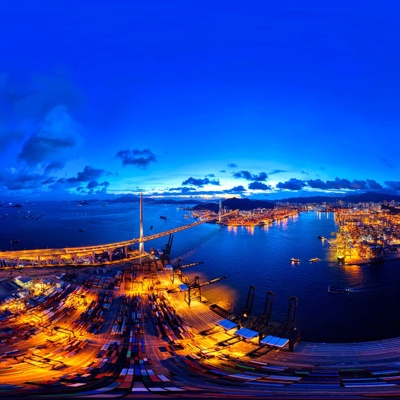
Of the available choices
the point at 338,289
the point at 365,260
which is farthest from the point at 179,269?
the point at 365,260

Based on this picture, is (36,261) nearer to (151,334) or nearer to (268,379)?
(151,334)

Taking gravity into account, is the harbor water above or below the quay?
below

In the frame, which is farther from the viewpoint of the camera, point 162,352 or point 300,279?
point 300,279

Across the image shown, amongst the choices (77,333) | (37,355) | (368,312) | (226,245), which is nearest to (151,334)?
(77,333)

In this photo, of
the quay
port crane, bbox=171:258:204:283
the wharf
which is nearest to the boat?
the wharf

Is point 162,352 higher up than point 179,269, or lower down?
higher up

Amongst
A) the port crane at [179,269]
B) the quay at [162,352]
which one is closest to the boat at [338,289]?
the quay at [162,352]

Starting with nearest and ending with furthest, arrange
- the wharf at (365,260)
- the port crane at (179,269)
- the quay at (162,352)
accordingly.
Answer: the quay at (162,352) → the port crane at (179,269) → the wharf at (365,260)

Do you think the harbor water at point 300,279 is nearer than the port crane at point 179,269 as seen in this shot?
Yes

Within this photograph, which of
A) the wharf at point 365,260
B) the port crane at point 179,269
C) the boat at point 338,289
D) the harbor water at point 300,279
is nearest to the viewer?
the harbor water at point 300,279

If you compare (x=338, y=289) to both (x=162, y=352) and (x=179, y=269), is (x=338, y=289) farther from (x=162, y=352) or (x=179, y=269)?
(x=162, y=352)

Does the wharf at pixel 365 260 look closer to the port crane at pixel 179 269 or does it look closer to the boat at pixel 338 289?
the boat at pixel 338 289

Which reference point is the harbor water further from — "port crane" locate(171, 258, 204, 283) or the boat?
"port crane" locate(171, 258, 204, 283)

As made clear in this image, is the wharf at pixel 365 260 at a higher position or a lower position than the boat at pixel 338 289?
higher
